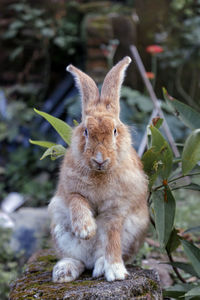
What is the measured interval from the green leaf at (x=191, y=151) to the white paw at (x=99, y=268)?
2.48 ft

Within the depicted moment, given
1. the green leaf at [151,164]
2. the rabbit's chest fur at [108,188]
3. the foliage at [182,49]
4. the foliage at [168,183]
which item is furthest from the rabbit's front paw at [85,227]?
the foliage at [182,49]

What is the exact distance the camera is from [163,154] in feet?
8.60

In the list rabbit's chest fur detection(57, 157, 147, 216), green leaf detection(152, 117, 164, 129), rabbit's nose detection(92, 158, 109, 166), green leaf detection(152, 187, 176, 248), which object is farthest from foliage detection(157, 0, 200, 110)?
rabbit's nose detection(92, 158, 109, 166)

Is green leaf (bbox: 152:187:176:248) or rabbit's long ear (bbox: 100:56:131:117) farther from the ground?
rabbit's long ear (bbox: 100:56:131:117)

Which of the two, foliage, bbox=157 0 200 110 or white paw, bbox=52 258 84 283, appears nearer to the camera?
white paw, bbox=52 258 84 283

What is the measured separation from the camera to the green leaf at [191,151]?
2.27 metres

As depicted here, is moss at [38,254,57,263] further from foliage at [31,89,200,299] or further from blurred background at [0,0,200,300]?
blurred background at [0,0,200,300]

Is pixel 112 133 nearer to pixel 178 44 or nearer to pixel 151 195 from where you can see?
pixel 151 195

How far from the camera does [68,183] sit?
8.23 feet

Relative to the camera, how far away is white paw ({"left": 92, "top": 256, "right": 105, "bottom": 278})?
2457mm

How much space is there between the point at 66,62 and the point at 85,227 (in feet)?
21.3

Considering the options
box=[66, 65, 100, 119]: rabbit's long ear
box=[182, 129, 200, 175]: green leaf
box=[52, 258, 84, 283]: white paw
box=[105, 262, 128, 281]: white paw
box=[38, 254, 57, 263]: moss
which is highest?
box=[66, 65, 100, 119]: rabbit's long ear

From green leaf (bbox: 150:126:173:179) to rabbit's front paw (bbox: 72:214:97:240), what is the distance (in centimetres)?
62

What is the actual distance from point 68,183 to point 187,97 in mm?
5446
